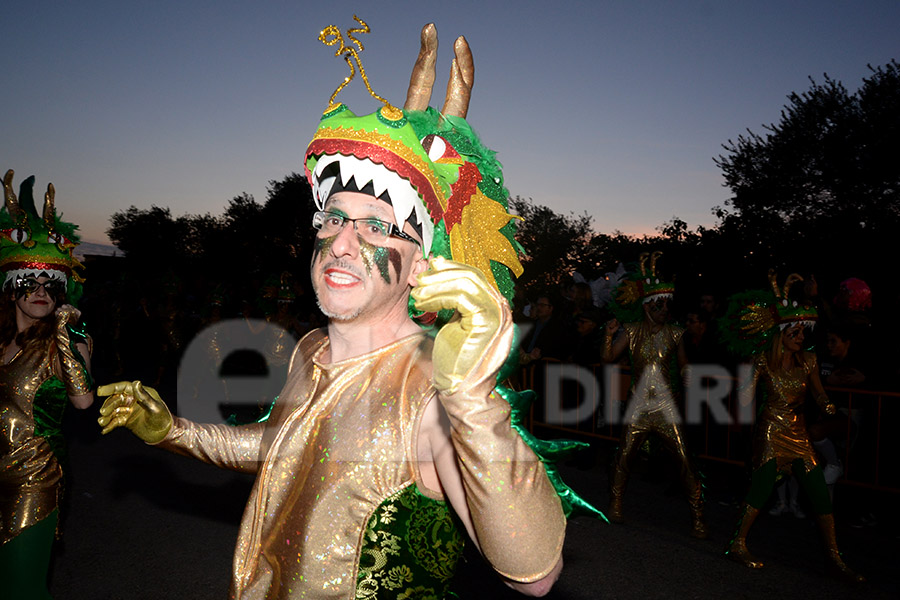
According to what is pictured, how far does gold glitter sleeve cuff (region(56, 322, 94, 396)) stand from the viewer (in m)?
3.79

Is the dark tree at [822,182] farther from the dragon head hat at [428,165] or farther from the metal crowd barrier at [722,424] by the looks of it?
the dragon head hat at [428,165]

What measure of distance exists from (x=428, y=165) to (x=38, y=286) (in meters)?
3.26

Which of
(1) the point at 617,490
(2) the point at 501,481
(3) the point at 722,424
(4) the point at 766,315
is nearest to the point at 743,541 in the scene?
(1) the point at 617,490

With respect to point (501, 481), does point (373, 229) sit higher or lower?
higher

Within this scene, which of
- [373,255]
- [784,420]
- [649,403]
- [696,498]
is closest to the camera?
[373,255]

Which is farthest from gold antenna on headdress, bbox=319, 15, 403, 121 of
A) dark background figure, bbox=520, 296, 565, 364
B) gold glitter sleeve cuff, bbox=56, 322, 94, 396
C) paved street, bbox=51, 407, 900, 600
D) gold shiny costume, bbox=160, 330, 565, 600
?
dark background figure, bbox=520, 296, 565, 364

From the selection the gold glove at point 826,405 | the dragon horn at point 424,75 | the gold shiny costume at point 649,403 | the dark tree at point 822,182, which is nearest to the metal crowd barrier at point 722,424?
the gold shiny costume at point 649,403

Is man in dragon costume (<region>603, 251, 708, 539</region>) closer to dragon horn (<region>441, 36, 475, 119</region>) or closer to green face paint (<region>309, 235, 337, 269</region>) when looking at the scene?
dragon horn (<region>441, 36, 475, 119</region>)

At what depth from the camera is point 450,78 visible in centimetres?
212

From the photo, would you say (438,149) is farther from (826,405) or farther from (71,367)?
(826,405)

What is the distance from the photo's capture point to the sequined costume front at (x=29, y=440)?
11.5 ft

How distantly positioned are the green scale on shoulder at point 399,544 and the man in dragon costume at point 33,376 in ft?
9.22

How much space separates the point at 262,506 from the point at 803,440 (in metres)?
4.56

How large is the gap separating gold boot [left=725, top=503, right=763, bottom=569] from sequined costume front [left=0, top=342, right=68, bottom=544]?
15.7ft
